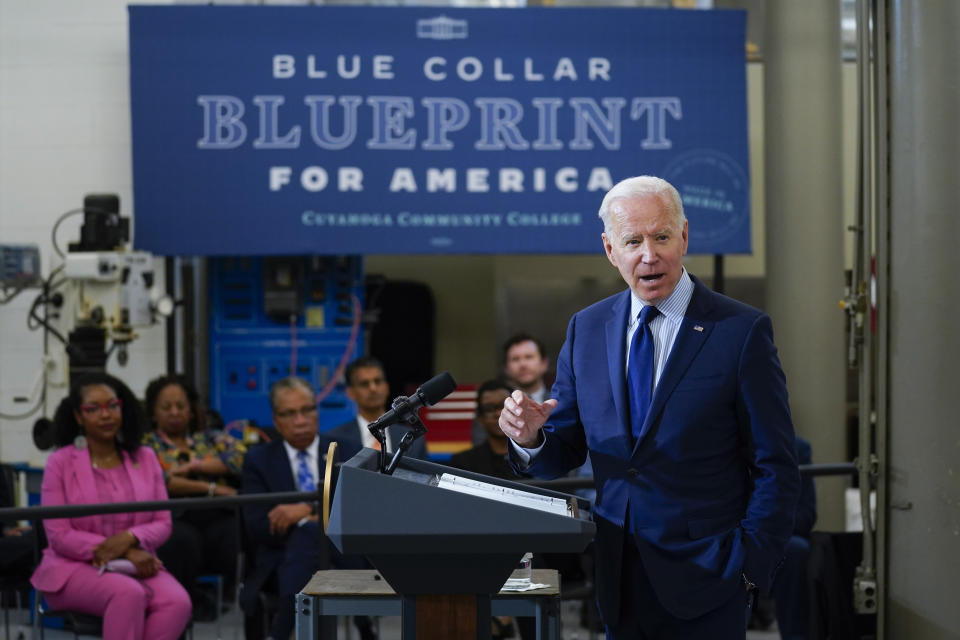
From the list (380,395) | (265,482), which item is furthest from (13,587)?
(380,395)

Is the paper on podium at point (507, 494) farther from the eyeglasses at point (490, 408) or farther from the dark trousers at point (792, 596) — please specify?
the eyeglasses at point (490, 408)

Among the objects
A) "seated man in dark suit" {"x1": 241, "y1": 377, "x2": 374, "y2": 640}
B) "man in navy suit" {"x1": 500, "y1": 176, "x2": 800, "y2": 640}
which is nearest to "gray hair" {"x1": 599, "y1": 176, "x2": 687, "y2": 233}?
"man in navy suit" {"x1": 500, "y1": 176, "x2": 800, "y2": 640}

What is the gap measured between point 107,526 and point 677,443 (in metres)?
3.24

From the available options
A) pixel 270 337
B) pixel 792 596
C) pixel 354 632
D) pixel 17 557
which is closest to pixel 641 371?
pixel 792 596

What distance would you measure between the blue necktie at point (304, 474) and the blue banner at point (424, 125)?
6.89ft

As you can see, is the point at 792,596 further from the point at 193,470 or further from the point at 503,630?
the point at 193,470

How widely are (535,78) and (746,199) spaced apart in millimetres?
1562

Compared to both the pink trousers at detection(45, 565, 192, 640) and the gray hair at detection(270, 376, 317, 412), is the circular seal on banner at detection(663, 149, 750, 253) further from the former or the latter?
the pink trousers at detection(45, 565, 192, 640)

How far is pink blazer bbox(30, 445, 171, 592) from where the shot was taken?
15.3ft

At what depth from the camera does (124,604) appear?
4582 mm

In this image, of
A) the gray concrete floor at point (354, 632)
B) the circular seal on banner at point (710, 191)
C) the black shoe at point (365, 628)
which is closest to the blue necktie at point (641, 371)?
the black shoe at point (365, 628)

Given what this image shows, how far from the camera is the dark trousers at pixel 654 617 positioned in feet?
7.67

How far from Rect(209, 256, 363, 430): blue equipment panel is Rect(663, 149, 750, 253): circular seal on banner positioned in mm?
2330

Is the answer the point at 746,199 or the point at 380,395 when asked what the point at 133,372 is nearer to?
the point at 380,395
